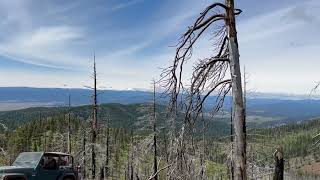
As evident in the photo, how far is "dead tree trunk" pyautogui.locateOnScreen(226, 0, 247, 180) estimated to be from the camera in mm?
6449

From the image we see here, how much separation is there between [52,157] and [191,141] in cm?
1676

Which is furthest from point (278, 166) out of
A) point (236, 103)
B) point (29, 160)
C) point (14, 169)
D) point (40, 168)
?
point (29, 160)

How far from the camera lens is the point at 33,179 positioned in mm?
20484

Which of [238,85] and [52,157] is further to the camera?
[52,157]

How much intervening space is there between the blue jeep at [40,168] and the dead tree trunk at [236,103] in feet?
48.8

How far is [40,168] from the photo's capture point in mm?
21000

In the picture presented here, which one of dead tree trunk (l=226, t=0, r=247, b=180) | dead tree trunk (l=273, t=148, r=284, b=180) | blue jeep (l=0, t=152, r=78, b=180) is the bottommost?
blue jeep (l=0, t=152, r=78, b=180)

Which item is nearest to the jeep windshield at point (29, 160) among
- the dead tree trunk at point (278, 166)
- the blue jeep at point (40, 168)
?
the blue jeep at point (40, 168)

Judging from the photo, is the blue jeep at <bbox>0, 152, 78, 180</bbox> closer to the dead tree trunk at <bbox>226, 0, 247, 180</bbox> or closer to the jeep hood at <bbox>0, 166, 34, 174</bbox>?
the jeep hood at <bbox>0, 166, 34, 174</bbox>

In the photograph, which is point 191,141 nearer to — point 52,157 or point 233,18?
point 233,18

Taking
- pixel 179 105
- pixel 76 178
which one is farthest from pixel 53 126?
pixel 179 105

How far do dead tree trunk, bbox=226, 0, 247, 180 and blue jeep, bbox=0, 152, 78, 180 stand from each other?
1487 cm

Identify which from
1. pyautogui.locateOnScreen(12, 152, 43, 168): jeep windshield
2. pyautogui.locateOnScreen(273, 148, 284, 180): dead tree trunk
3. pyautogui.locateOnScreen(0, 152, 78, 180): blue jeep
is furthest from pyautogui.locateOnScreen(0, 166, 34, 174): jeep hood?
pyautogui.locateOnScreen(273, 148, 284, 180): dead tree trunk

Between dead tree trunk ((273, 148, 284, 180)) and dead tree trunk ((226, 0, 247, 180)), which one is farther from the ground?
dead tree trunk ((226, 0, 247, 180))
